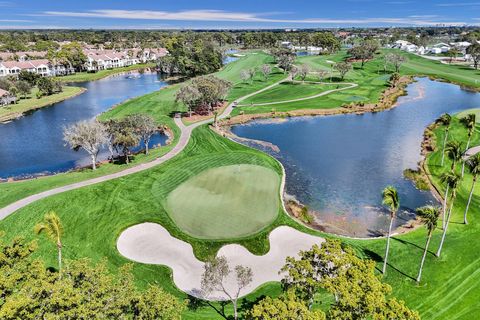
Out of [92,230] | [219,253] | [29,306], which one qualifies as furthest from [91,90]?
[29,306]

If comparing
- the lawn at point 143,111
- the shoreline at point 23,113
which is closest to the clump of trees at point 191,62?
the lawn at point 143,111

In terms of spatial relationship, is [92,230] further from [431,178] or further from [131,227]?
[431,178]

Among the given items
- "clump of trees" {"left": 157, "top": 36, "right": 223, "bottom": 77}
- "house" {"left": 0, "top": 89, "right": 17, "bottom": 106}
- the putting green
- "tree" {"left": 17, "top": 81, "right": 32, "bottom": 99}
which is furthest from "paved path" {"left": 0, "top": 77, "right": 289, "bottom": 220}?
"clump of trees" {"left": 157, "top": 36, "right": 223, "bottom": 77}

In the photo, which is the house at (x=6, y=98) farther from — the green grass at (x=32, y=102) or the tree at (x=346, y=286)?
the tree at (x=346, y=286)

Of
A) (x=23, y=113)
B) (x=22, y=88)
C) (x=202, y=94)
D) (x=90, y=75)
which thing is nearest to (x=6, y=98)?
(x=22, y=88)

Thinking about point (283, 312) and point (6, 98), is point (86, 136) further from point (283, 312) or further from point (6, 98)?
point (6, 98)
